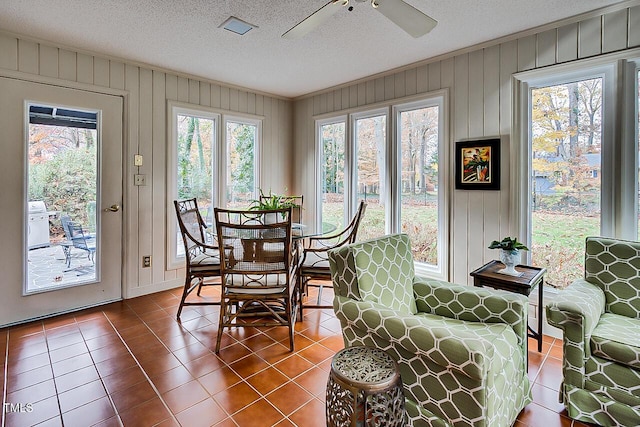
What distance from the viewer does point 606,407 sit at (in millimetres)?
1680

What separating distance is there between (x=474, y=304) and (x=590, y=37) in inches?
89.4

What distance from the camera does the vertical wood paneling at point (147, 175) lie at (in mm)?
3672

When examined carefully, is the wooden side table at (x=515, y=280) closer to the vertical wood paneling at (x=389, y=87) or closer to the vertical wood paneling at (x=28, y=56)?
the vertical wood paneling at (x=389, y=87)

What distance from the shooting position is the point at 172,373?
2.21 m

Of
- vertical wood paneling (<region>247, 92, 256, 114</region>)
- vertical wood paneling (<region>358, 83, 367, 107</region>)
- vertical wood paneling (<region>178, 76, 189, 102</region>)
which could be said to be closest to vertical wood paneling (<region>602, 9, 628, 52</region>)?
vertical wood paneling (<region>358, 83, 367, 107</region>)

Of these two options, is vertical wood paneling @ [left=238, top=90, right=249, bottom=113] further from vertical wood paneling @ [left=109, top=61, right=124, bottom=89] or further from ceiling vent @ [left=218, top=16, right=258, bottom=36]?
ceiling vent @ [left=218, top=16, right=258, bottom=36]

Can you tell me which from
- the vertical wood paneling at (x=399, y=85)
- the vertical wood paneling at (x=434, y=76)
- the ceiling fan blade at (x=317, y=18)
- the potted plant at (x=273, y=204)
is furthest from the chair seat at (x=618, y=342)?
the vertical wood paneling at (x=399, y=85)

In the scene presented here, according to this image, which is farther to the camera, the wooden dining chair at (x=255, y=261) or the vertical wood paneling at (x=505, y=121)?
the vertical wood paneling at (x=505, y=121)

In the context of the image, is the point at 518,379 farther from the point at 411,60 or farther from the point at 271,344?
the point at 411,60

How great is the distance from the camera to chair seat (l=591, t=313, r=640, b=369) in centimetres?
163

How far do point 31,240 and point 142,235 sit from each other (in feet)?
3.09

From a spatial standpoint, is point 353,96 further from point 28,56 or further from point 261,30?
point 28,56

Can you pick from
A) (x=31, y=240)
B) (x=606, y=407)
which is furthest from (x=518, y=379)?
(x=31, y=240)

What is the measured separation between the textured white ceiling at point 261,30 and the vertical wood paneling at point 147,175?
0.30 metres
